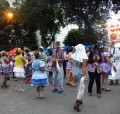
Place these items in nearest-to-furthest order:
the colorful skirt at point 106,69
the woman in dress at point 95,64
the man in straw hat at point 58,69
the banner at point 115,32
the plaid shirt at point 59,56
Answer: the woman in dress at point 95,64 → the man in straw hat at point 58,69 → the plaid shirt at point 59,56 → the colorful skirt at point 106,69 → the banner at point 115,32

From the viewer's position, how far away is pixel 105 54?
12.7 metres

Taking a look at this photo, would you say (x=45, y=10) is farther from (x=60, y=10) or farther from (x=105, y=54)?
(x=105, y=54)

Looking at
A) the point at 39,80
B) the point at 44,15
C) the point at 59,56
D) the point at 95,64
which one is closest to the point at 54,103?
the point at 39,80

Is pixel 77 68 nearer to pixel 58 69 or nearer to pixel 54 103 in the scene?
pixel 54 103

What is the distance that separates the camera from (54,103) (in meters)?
10.4

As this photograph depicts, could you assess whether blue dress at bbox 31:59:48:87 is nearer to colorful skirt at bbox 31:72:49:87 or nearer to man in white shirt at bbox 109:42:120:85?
colorful skirt at bbox 31:72:49:87

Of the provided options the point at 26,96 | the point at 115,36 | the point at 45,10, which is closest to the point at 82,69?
the point at 26,96

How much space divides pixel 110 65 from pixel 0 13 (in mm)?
36704

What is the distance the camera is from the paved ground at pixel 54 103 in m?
9.34

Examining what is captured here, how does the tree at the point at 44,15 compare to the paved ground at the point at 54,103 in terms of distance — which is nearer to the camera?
the paved ground at the point at 54,103

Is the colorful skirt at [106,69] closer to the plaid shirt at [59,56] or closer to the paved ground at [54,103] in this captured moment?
the paved ground at [54,103]

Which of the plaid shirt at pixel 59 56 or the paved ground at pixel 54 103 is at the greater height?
the plaid shirt at pixel 59 56

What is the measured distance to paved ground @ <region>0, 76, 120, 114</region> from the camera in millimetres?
9336

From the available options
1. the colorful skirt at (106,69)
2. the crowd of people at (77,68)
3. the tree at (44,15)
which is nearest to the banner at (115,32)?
the crowd of people at (77,68)
